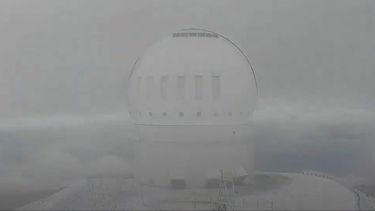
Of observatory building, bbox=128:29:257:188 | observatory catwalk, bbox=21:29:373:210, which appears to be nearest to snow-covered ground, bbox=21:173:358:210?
observatory catwalk, bbox=21:29:373:210

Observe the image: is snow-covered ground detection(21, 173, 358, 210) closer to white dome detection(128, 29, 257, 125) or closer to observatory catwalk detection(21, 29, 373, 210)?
observatory catwalk detection(21, 29, 373, 210)

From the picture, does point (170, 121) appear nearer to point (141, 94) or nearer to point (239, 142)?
point (141, 94)

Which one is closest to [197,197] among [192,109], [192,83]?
[192,109]

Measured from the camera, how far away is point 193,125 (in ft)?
79.5

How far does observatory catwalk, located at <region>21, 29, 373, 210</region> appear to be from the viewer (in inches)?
947

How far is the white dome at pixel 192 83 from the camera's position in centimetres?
2411

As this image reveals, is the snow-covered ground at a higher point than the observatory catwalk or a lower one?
lower

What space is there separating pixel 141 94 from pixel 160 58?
1.87 metres

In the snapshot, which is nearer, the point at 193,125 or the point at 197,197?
the point at 197,197

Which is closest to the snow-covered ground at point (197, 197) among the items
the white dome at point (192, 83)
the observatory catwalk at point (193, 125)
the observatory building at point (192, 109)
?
the observatory catwalk at point (193, 125)

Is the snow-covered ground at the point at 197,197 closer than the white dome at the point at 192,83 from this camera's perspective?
Yes

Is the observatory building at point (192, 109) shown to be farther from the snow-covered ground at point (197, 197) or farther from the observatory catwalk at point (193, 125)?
the snow-covered ground at point (197, 197)

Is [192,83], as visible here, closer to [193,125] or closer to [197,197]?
[193,125]

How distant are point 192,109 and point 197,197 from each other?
13.2 ft
